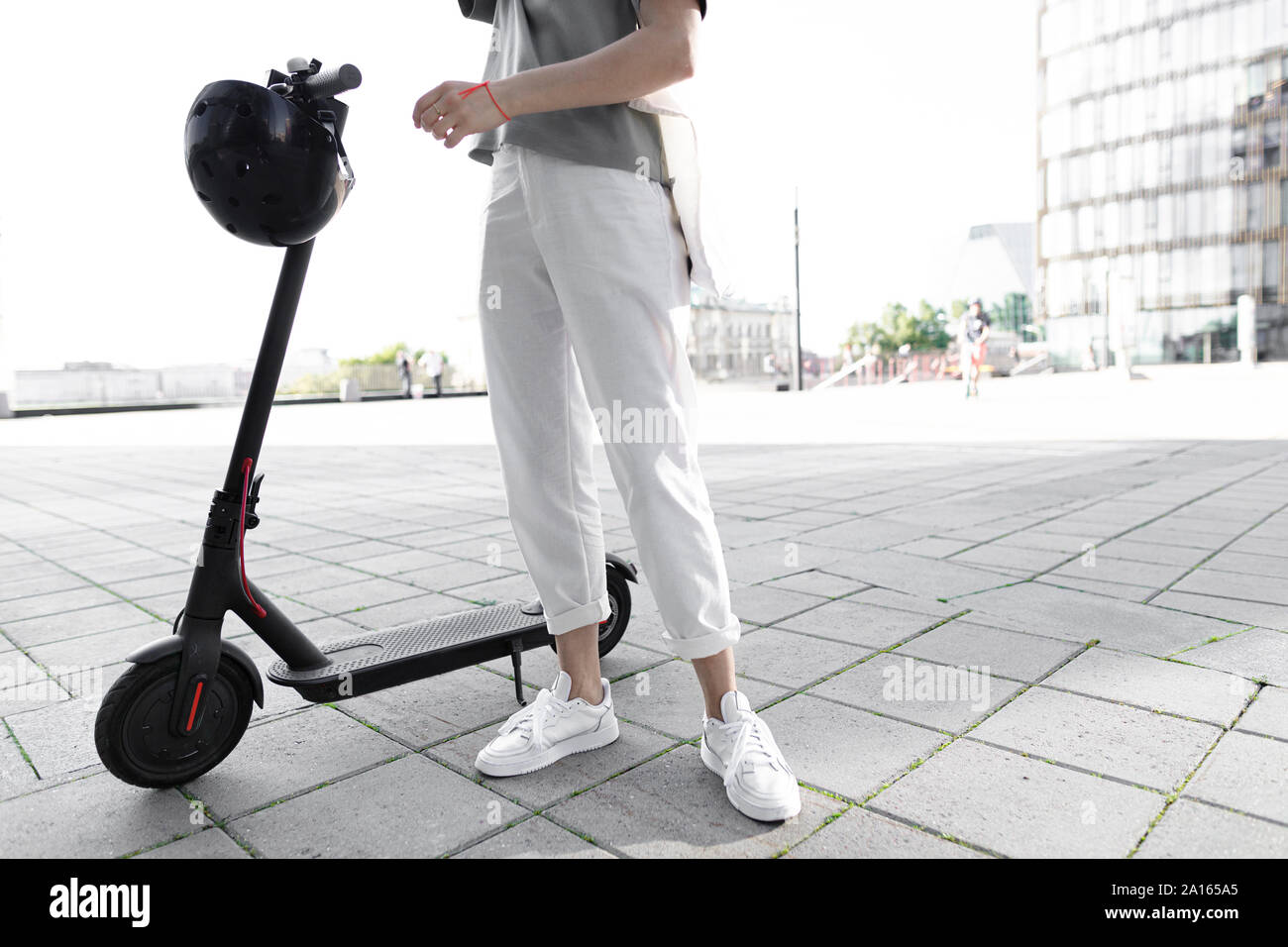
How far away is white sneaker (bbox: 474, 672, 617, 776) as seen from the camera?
1.83 meters

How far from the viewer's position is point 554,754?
6.17 feet

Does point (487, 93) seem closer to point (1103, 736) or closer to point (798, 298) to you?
point (1103, 736)

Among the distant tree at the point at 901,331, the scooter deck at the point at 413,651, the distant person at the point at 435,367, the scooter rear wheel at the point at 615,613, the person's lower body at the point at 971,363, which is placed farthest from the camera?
the distant tree at the point at 901,331

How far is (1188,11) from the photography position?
45906 mm

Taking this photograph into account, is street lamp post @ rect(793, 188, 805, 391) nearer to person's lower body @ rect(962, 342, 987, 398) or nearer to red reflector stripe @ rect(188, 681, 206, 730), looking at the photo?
person's lower body @ rect(962, 342, 987, 398)

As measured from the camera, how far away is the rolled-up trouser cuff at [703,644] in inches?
67.7

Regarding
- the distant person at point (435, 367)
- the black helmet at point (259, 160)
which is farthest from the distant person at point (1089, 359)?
the black helmet at point (259, 160)

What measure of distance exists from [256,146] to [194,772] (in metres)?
1.22

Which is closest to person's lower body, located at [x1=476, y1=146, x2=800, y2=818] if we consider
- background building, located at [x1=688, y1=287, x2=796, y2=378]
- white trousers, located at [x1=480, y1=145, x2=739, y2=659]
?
white trousers, located at [x1=480, y1=145, x2=739, y2=659]

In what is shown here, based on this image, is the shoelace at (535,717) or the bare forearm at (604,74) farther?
the shoelace at (535,717)

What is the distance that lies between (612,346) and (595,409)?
0.13 m

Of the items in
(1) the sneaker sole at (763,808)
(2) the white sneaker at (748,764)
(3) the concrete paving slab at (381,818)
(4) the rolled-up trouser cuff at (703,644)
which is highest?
(4) the rolled-up trouser cuff at (703,644)

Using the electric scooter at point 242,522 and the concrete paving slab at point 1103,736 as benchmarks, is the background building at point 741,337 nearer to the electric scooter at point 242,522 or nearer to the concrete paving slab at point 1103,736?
the concrete paving slab at point 1103,736
